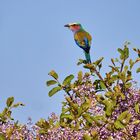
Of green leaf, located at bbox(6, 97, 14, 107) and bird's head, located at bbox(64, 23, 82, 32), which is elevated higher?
bird's head, located at bbox(64, 23, 82, 32)

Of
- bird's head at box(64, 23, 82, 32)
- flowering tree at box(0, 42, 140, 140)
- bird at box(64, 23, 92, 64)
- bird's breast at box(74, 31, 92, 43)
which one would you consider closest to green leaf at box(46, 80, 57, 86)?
flowering tree at box(0, 42, 140, 140)

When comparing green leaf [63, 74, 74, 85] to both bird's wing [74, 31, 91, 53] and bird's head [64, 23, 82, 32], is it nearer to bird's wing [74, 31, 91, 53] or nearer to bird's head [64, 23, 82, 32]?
bird's wing [74, 31, 91, 53]

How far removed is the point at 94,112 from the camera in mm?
5344

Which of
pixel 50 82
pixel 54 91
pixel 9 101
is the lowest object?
pixel 9 101

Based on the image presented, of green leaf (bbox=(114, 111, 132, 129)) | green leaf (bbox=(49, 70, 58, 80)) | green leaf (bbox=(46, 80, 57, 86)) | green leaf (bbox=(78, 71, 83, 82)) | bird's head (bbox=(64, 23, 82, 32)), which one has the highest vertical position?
bird's head (bbox=(64, 23, 82, 32))

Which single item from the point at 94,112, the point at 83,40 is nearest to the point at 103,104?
the point at 94,112

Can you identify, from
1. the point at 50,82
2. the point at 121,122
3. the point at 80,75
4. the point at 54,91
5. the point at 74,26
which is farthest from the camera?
the point at 74,26

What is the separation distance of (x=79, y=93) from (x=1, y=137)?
1.39 m

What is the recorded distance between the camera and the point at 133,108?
5379mm

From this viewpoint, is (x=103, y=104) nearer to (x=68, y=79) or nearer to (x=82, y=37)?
(x=68, y=79)

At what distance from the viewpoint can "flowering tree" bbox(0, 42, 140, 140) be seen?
15.4 ft

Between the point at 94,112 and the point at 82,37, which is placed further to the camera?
the point at 82,37

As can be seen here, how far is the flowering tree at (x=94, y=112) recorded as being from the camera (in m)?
4.69

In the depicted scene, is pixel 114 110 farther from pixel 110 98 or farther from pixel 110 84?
pixel 110 84
